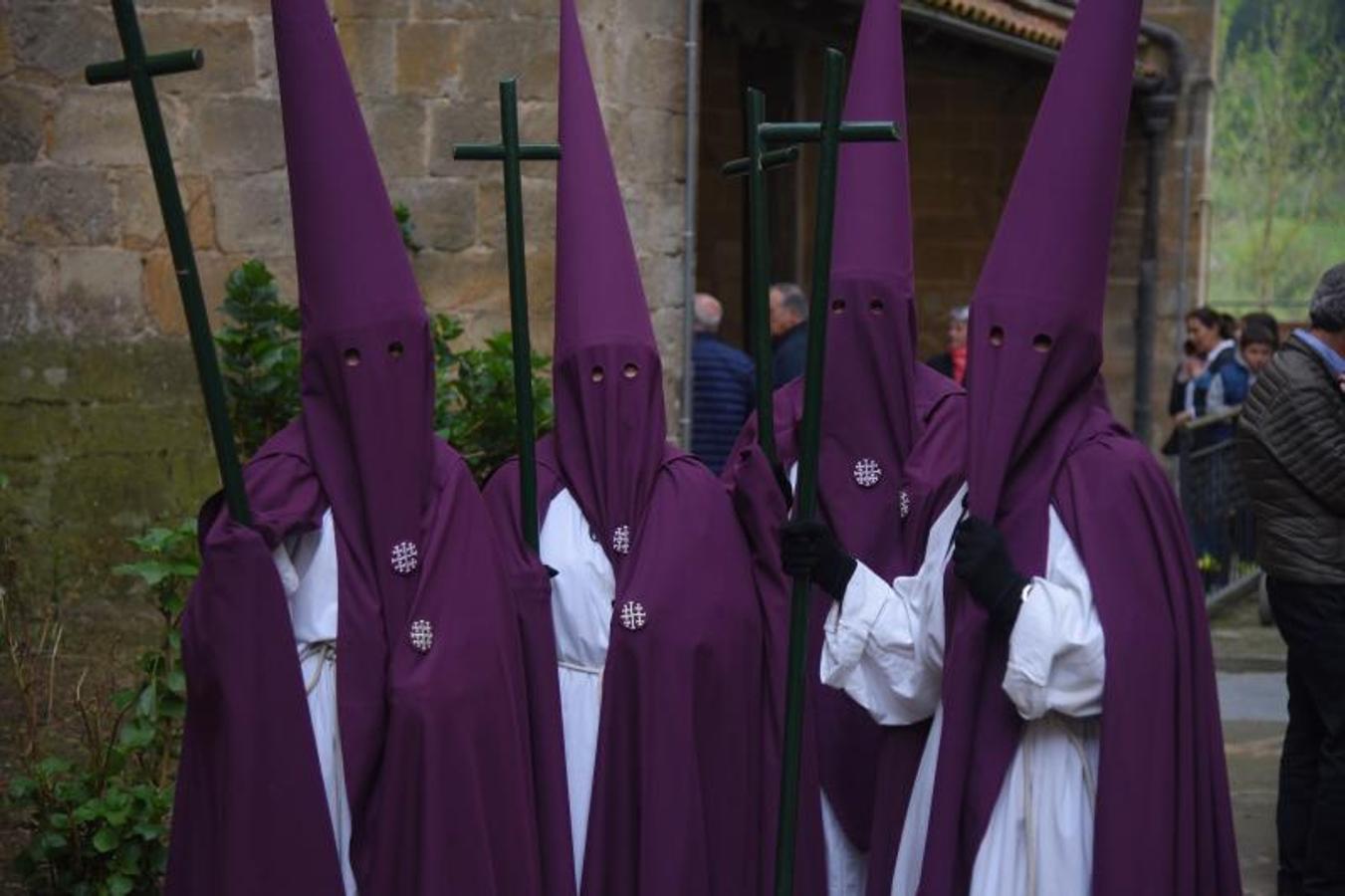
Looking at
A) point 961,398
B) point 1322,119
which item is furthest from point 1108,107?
point 1322,119

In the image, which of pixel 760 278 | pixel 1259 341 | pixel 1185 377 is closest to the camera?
pixel 760 278

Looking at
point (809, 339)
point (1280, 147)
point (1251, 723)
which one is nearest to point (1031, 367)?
point (809, 339)

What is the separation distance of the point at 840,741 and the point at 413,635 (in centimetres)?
134

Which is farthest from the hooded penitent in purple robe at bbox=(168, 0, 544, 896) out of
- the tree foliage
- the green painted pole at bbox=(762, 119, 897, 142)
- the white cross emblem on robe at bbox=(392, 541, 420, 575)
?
the tree foliage

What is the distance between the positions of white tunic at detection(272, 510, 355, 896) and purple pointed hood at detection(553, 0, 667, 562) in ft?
2.45

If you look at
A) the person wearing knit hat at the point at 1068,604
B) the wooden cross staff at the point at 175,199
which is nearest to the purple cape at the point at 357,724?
the wooden cross staff at the point at 175,199

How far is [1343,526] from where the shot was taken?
593 cm

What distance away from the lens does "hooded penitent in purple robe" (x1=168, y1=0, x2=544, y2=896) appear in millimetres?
4016

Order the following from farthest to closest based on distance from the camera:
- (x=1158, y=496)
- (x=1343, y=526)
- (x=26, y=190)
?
1. (x=26, y=190)
2. (x=1343, y=526)
3. (x=1158, y=496)

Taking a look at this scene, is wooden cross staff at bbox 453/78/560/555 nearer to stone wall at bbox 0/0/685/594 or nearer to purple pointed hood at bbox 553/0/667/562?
purple pointed hood at bbox 553/0/667/562

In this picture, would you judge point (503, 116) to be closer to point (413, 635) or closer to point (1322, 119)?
point (413, 635)

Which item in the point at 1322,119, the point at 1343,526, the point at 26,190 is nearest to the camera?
the point at 1343,526

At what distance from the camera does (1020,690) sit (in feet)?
12.8

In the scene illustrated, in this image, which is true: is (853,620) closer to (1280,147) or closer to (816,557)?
(816,557)
